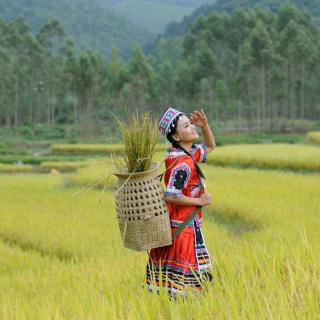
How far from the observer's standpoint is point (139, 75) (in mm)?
42625

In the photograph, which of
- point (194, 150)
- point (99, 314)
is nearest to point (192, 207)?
point (194, 150)

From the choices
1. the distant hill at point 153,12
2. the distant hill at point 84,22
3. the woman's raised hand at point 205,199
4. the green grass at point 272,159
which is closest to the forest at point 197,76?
the green grass at point 272,159

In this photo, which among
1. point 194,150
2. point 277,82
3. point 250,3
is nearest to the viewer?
point 194,150

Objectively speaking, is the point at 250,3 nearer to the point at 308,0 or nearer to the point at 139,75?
the point at 308,0

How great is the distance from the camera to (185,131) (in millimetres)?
3957

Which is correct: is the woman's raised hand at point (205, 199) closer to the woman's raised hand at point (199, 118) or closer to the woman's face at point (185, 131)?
the woman's face at point (185, 131)

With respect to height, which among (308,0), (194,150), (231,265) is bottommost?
(231,265)

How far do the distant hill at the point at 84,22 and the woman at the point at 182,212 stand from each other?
383 feet

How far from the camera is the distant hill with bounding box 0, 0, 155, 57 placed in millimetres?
121625

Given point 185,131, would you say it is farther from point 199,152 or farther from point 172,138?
point 199,152

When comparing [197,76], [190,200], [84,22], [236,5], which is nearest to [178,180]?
[190,200]

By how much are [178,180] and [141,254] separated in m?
2.66

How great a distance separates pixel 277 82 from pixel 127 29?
9743 cm

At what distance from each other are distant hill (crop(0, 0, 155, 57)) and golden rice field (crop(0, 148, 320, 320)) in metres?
110
